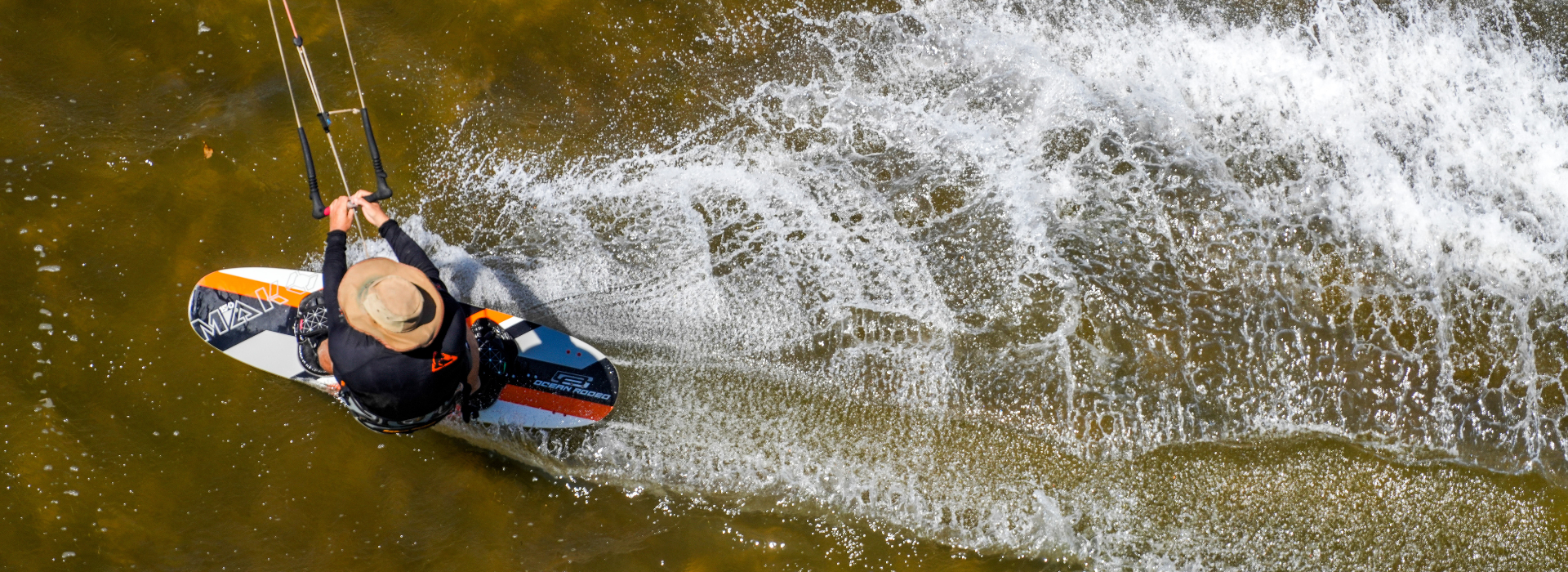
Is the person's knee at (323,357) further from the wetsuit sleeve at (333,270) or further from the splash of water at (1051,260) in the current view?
the wetsuit sleeve at (333,270)

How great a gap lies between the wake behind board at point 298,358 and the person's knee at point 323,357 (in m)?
0.11

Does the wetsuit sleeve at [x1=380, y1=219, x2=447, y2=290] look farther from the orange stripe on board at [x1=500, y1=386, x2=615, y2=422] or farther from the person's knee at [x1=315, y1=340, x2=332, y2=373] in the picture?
the orange stripe on board at [x1=500, y1=386, x2=615, y2=422]

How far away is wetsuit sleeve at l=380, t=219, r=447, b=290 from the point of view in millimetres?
3146

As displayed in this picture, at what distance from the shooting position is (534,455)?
437 cm

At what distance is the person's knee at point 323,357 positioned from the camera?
12.8ft

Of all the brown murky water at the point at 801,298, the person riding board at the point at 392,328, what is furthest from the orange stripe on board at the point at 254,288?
the person riding board at the point at 392,328

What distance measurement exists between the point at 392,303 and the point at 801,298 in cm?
218

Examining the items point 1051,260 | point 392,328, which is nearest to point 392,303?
point 392,328

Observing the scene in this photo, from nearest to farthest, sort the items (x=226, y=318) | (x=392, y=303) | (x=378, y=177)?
(x=392, y=303), (x=378, y=177), (x=226, y=318)

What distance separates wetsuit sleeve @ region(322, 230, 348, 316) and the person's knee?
93 centimetres

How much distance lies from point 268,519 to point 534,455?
54.4 inches

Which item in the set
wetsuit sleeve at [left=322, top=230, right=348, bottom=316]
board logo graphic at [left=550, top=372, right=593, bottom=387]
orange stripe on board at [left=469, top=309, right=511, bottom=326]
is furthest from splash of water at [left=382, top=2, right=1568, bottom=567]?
wetsuit sleeve at [left=322, top=230, right=348, bottom=316]

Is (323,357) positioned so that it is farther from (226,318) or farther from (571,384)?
(571,384)

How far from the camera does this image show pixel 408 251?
3189mm
